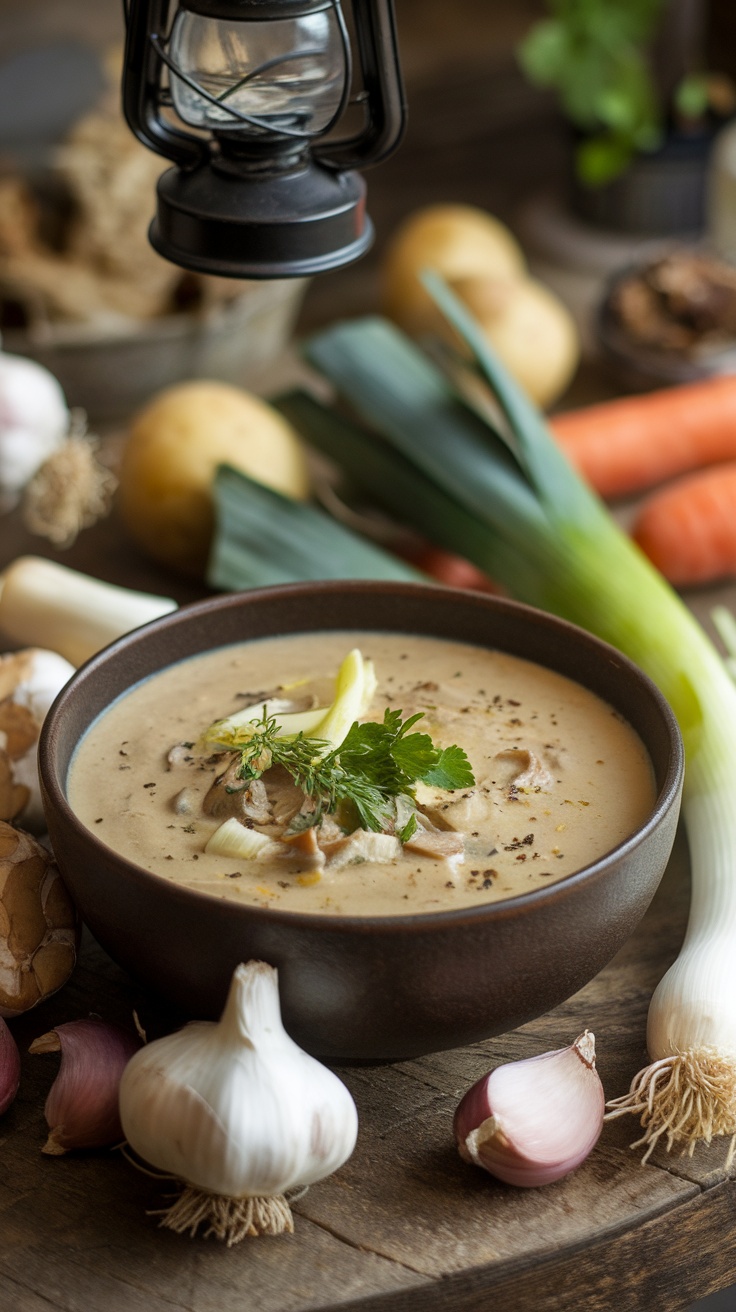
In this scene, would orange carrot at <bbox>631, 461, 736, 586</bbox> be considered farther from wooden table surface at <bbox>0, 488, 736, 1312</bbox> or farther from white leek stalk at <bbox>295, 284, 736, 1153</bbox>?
wooden table surface at <bbox>0, 488, 736, 1312</bbox>

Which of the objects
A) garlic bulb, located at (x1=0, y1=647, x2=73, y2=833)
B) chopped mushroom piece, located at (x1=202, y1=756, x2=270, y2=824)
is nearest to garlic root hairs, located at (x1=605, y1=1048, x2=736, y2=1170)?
chopped mushroom piece, located at (x1=202, y1=756, x2=270, y2=824)

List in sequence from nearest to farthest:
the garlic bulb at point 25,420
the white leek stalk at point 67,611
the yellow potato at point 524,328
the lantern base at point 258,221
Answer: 1. the lantern base at point 258,221
2. the white leek stalk at point 67,611
3. the garlic bulb at point 25,420
4. the yellow potato at point 524,328

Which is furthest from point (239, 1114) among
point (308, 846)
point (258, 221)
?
point (258, 221)

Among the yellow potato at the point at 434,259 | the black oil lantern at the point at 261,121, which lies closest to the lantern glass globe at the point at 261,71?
the black oil lantern at the point at 261,121

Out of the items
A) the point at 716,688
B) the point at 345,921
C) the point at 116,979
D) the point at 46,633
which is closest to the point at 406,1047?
the point at 345,921

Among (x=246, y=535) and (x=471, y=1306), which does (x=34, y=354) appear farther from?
(x=471, y=1306)

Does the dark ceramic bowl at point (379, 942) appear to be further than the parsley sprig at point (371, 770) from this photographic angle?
No

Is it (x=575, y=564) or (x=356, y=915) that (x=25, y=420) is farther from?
→ (x=356, y=915)

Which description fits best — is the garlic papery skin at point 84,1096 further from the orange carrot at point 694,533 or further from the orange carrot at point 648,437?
the orange carrot at point 648,437
